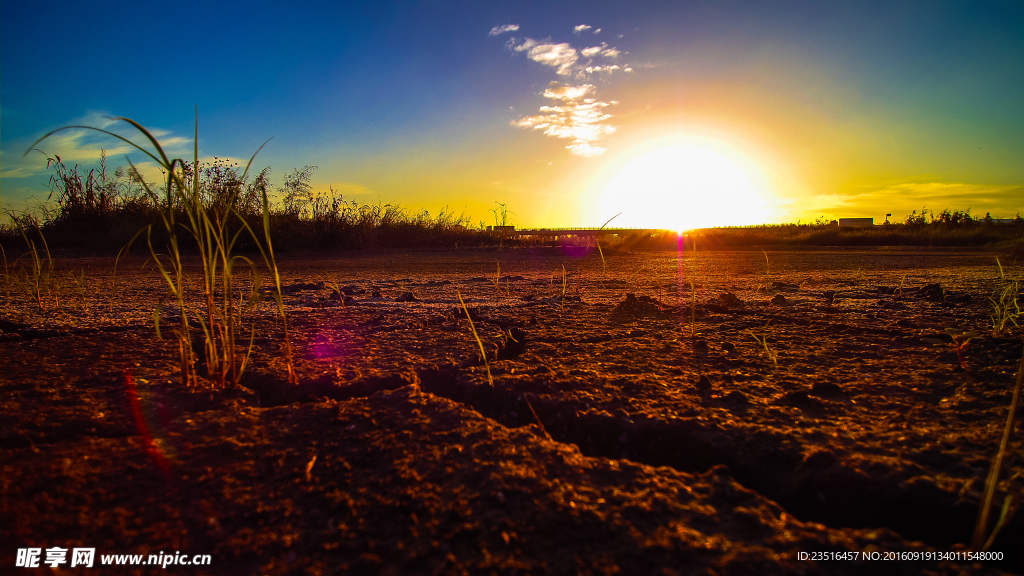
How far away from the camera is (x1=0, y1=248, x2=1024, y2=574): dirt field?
635mm

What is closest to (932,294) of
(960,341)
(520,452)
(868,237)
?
(960,341)

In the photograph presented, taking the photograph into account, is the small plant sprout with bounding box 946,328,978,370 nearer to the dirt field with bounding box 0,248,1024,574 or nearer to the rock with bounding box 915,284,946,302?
the dirt field with bounding box 0,248,1024,574

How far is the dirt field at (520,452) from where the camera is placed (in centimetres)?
64

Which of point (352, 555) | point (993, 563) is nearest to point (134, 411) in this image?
point (352, 555)

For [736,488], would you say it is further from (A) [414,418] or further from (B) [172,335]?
(B) [172,335]

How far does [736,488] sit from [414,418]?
0.63m

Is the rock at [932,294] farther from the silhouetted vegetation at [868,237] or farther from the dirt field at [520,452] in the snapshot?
the silhouetted vegetation at [868,237]

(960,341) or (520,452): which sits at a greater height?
(960,341)

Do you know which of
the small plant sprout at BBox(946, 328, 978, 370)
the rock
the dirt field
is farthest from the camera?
the rock

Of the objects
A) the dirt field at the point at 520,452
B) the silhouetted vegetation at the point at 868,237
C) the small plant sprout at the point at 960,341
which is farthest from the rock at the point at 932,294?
the silhouetted vegetation at the point at 868,237

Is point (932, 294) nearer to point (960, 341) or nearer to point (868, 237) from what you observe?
point (960, 341)

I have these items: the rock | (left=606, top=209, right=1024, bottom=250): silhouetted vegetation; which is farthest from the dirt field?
(left=606, top=209, right=1024, bottom=250): silhouetted vegetation

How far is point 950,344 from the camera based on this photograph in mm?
1506

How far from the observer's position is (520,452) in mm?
855
